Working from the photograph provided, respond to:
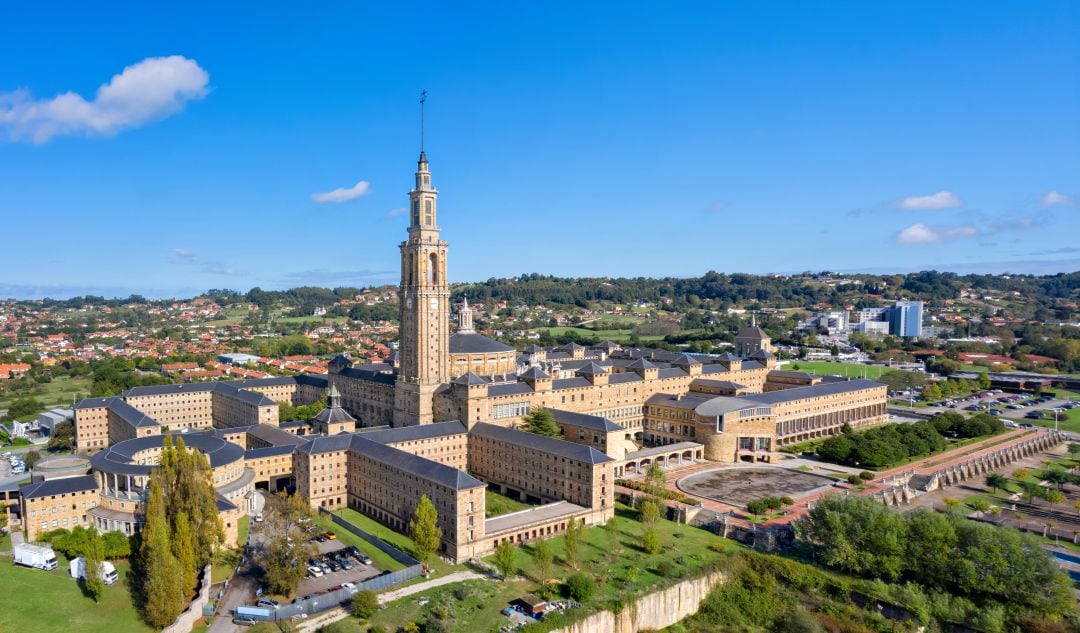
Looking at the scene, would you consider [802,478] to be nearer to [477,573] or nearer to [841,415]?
[841,415]

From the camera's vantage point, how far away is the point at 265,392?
92875mm

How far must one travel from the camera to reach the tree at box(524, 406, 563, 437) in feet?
229

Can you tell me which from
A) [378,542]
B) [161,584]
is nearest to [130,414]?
[378,542]

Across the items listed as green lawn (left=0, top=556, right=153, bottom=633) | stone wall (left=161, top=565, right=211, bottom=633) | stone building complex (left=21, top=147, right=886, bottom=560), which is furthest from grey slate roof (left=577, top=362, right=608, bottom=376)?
green lawn (left=0, top=556, right=153, bottom=633)

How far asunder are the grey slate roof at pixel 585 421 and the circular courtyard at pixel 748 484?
8.68 metres

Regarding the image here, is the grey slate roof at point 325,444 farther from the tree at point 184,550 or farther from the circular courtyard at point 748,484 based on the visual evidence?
the circular courtyard at point 748,484

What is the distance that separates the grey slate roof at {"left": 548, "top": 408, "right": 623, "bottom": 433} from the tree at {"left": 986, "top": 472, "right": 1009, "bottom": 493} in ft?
122

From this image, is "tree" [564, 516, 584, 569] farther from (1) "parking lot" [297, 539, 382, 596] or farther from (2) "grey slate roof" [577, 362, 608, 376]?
(2) "grey slate roof" [577, 362, 608, 376]

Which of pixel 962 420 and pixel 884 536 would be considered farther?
pixel 962 420

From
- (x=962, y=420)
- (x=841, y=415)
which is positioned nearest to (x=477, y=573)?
(x=841, y=415)

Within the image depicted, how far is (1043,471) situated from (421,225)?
2808 inches

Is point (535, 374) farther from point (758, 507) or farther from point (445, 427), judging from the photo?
point (758, 507)

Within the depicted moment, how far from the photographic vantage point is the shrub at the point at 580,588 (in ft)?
135

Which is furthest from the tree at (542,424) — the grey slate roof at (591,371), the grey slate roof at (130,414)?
the grey slate roof at (130,414)
